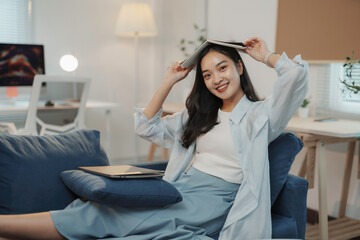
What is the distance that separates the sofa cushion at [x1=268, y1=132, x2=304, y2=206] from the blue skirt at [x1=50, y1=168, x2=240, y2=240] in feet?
0.61

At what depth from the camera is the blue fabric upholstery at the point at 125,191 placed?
150 centimetres

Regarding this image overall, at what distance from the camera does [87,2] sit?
4.41m

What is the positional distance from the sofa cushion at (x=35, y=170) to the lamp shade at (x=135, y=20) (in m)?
2.57

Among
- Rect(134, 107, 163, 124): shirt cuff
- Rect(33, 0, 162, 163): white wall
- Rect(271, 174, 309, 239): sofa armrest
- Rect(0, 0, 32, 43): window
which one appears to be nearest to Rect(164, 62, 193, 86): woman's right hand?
Rect(134, 107, 163, 124): shirt cuff

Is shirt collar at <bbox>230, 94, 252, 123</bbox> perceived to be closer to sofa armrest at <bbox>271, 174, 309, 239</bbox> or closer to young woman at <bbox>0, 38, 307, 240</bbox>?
young woman at <bbox>0, 38, 307, 240</bbox>

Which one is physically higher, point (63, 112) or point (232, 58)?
point (232, 58)

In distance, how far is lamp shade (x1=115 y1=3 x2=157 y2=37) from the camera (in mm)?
4281

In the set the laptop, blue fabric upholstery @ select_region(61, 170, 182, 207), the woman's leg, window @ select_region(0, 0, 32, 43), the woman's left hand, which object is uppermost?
window @ select_region(0, 0, 32, 43)

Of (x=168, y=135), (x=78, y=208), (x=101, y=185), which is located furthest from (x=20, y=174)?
(x=168, y=135)

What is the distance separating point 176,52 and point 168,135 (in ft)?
8.87

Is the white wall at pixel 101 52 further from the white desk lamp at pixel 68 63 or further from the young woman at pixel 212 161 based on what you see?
the young woman at pixel 212 161

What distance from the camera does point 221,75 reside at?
6.09 ft

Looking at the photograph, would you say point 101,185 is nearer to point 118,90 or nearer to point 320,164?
point 320,164

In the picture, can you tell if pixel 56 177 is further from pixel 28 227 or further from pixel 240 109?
pixel 240 109
